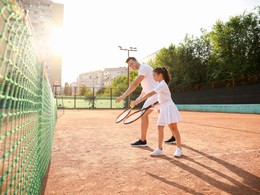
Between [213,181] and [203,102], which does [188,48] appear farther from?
A: [213,181]


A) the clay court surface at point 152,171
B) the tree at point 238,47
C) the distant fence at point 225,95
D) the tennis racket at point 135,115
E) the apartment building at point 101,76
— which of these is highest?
the apartment building at point 101,76

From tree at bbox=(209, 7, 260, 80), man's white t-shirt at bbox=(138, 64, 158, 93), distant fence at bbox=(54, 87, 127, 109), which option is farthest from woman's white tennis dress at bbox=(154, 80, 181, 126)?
distant fence at bbox=(54, 87, 127, 109)

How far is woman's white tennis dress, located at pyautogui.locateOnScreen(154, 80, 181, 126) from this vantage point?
367 cm

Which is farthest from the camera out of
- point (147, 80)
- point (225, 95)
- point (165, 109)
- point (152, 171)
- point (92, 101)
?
point (92, 101)

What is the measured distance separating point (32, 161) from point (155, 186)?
4.21 ft

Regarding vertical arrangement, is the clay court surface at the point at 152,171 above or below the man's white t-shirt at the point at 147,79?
below

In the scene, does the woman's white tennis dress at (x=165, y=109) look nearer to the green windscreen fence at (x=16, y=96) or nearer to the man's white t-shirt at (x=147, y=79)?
the man's white t-shirt at (x=147, y=79)

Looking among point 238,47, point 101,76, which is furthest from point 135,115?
point 101,76

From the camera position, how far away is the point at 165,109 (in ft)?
12.4

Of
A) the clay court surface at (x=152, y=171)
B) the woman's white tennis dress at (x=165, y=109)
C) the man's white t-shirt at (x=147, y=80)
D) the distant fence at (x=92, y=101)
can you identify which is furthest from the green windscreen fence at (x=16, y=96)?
the distant fence at (x=92, y=101)

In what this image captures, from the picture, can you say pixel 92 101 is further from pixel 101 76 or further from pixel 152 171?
pixel 101 76

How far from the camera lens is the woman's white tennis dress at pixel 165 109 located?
3.67 m

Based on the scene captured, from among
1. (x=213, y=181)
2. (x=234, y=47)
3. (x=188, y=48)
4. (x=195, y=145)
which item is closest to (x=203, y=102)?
(x=234, y=47)

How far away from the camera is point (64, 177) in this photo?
2738mm
